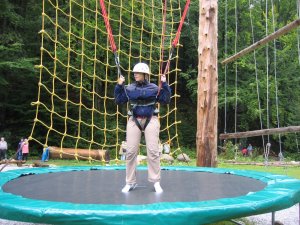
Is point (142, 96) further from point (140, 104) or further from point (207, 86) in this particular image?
point (207, 86)

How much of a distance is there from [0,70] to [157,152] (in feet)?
30.0

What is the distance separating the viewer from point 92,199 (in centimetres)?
211

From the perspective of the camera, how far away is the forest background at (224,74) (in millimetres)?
10930

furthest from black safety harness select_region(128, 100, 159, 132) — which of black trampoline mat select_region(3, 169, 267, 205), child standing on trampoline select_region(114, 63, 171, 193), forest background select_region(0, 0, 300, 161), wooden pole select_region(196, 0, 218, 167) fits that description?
forest background select_region(0, 0, 300, 161)

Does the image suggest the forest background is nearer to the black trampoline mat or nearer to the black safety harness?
the black trampoline mat

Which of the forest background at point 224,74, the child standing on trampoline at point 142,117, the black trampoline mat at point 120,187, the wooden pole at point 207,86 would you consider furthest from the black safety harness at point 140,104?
the forest background at point 224,74

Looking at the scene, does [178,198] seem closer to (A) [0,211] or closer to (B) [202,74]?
(A) [0,211]

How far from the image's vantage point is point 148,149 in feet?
8.00

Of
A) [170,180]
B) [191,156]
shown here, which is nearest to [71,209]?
[170,180]

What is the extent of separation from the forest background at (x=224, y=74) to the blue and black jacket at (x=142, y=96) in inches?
327

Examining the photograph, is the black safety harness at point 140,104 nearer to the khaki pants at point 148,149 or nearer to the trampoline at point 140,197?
the khaki pants at point 148,149

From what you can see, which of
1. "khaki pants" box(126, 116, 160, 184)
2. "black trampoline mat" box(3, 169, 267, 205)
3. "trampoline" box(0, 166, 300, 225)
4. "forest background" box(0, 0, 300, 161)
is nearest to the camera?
"trampoline" box(0, 166, 300, 225)

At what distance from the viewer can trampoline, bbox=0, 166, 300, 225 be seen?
1718 mm

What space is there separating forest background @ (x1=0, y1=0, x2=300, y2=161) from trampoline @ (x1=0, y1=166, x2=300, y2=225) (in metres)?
7.81
